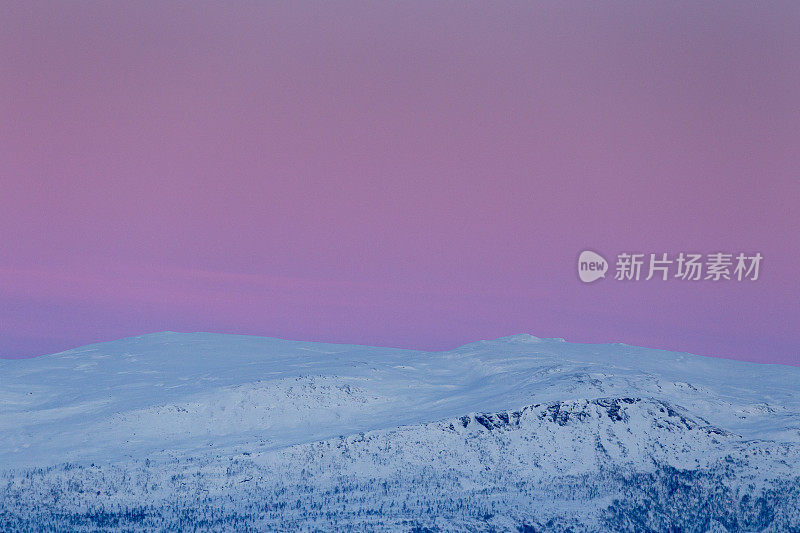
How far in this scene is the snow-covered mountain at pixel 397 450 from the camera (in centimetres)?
5047

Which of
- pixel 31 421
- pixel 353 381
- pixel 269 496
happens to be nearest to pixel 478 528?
pixel 269 496

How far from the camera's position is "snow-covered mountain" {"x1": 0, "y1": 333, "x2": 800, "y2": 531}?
5047cm

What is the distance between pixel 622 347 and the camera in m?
124

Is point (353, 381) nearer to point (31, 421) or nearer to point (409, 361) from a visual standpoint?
point (409, 361)

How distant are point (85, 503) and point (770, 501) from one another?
1611 inches

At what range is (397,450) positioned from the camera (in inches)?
2393
